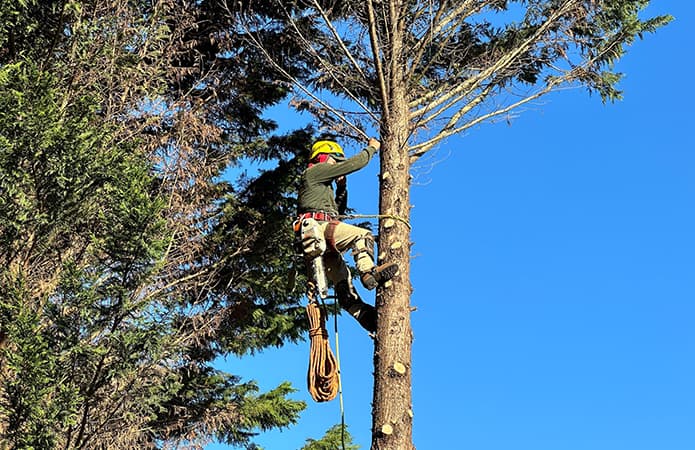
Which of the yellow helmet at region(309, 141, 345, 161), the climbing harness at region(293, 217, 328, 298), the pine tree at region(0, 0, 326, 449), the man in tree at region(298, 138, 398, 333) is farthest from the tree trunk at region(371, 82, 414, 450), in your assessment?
the pine tree at region(0, 0, 326, 449)

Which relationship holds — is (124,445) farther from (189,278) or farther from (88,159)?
(88,159)

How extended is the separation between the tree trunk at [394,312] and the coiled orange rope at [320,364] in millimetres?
Answer: 566

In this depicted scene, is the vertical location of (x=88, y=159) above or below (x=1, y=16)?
below

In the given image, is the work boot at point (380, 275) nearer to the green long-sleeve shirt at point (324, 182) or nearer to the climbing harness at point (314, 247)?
the climbing harness at point (314, 247)

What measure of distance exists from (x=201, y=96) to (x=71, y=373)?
581cm

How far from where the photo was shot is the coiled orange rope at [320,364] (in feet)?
21.8

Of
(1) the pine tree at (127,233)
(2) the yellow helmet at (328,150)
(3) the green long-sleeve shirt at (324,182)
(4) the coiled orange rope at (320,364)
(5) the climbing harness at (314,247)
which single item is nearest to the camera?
(4) the coiled orange rope at (320,364)

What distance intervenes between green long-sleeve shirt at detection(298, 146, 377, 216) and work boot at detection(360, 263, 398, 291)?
91 cm

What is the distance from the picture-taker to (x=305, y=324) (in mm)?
12461

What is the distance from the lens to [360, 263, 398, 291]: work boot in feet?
20.9

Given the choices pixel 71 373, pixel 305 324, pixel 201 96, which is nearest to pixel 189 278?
pixel 305 324

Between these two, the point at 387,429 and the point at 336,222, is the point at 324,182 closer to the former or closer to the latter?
the point at 336,222

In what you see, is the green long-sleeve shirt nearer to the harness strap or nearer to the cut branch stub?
the harness strap

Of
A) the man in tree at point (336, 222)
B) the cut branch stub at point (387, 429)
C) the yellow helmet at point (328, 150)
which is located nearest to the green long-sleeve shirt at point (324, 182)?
the man in tree at point (336, 222)
